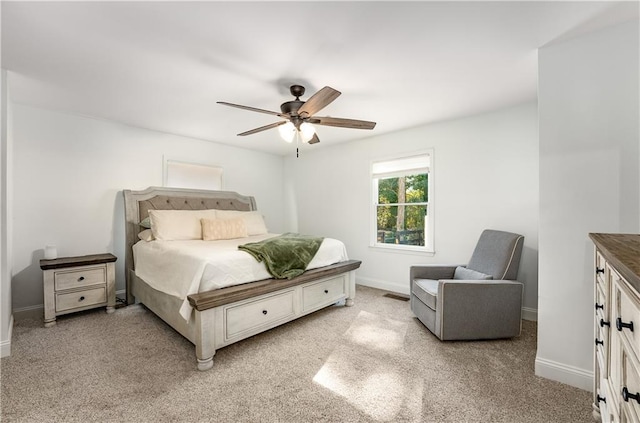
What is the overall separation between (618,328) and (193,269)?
244 cm

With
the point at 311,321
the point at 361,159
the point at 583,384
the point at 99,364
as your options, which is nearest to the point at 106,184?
the point at 99,364

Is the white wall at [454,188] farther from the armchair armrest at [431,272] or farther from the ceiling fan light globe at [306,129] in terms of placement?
the ceiling fan light globe at [306,129]

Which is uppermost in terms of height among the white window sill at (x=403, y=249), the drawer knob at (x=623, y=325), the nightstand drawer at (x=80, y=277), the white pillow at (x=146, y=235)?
the white pillow at (x=146, y=235)

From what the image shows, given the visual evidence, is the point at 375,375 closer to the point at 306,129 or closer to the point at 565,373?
the point at 565,373

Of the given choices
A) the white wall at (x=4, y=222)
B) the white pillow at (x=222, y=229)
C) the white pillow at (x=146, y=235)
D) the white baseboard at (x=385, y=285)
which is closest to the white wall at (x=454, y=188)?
the white baseboard at (x=385, y=285)

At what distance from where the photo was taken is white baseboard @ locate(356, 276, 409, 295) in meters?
4.01

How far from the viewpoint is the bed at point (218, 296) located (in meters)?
2.15

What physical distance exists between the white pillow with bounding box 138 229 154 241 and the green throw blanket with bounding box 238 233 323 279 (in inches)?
53.3

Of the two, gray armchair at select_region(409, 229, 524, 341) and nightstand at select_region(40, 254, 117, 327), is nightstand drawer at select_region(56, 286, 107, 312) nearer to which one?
nightstand at select_region(40, 254, 117, 327)

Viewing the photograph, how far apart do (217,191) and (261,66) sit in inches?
110

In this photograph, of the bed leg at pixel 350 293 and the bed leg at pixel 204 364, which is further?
the bed leg at pixel 350 293

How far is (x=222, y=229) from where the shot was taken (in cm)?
362

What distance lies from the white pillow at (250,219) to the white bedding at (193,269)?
1.02 meters

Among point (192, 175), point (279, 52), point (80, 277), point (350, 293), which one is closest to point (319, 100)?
point (279, 52)
